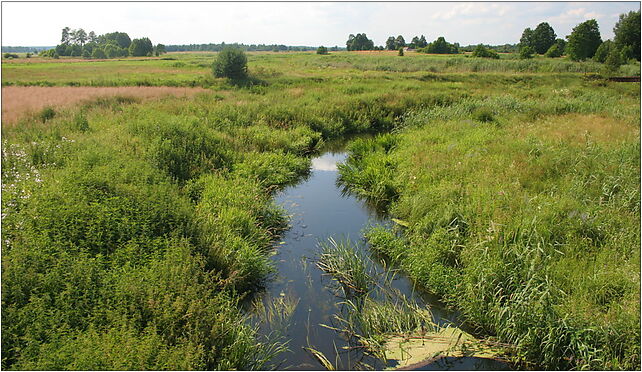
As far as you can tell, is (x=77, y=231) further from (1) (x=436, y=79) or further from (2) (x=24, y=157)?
(1) (x=436, y=79)

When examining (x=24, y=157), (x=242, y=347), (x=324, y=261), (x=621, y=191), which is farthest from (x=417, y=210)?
(x=24, y=157)

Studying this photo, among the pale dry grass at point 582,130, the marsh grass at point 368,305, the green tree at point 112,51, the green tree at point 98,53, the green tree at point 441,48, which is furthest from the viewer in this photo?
the green tree at point 441,48

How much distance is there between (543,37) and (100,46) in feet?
216

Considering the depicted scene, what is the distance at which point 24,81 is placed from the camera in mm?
22859

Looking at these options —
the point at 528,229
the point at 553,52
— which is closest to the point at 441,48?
the point at 553,52

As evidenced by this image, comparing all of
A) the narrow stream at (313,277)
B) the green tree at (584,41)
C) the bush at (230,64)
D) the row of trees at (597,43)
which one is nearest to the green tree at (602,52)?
the row of trees at (597,43)

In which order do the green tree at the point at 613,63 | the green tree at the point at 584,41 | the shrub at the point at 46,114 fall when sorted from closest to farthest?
1. the shrub at the point at 46,114
2. the green tree at the point at 613,63
3. the green tree at the point at 584,41

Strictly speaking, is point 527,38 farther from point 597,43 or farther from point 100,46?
point 100,46

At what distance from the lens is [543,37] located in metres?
63.6

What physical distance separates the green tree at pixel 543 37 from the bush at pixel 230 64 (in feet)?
177

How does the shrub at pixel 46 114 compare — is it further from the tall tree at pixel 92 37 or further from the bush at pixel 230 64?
the tall tree at pixel 92 37

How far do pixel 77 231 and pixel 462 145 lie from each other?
1071cm

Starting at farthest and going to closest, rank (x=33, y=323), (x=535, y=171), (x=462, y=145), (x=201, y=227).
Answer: (x=462, y=145) → (x=535, y=171) → (x=201, y=227) → (x=33, y=323)

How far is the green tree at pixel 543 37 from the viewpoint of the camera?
63562 millimetres
